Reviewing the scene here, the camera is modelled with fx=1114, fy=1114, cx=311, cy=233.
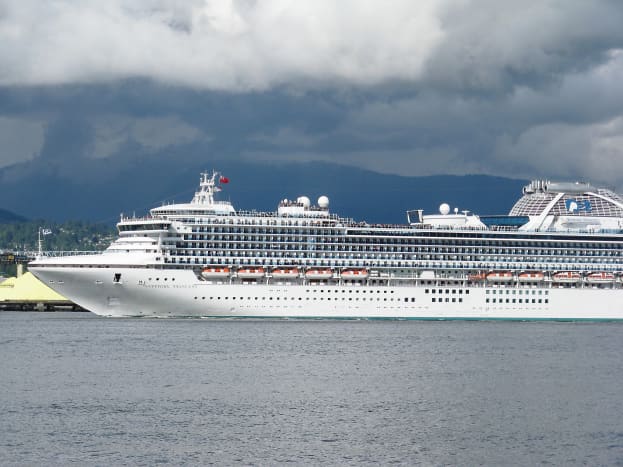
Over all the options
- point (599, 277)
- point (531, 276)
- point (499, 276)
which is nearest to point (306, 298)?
point (499, 276)

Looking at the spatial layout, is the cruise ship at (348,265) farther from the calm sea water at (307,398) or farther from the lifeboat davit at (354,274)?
the calm sea water at (307,398)

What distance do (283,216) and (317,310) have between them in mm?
10206

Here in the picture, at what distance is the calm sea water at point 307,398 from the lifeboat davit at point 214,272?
1056 centimetres

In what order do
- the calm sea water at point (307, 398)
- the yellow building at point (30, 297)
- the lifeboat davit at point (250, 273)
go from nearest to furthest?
the calm sea water at point (307, 398), the lifeboat davit at point (250, 273), the yellow building at point (30, 297)

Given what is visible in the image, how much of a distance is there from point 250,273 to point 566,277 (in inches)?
1248

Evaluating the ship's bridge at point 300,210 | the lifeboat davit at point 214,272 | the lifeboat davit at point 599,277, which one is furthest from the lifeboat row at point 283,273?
the lifeboat davit at point 599,277

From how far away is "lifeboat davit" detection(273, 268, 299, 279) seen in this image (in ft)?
326

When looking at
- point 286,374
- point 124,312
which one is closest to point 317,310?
point 124,312

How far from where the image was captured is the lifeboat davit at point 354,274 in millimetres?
100875

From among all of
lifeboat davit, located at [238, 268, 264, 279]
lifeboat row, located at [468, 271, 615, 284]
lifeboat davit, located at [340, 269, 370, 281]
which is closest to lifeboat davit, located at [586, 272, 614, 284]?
lifeboat row, located at [468, 271, 615, 284]

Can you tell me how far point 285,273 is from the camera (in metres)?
99.8

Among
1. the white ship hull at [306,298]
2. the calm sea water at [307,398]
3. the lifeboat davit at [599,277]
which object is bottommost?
the calm sea water at [307,398]

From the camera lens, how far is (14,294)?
14675 cm

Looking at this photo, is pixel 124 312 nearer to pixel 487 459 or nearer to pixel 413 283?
pixel 413 283
